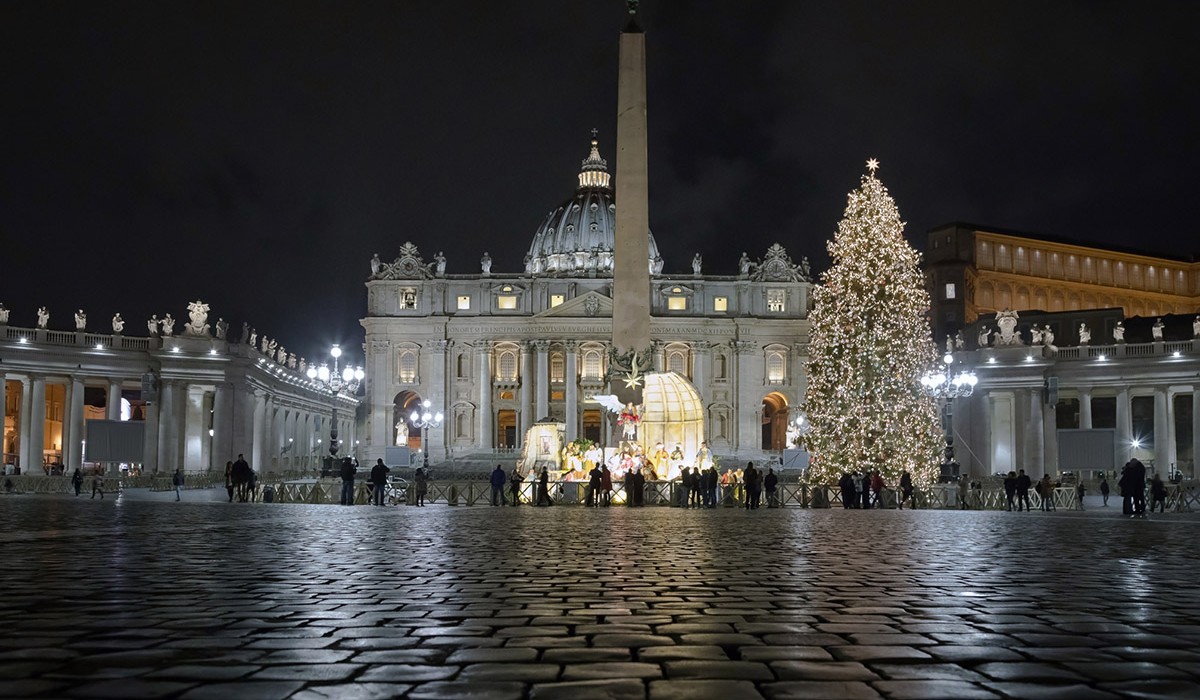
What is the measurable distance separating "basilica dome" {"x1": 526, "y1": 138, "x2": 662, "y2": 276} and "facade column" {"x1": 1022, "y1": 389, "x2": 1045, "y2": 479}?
218ft

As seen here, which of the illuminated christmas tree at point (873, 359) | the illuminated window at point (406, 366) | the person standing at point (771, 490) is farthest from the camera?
the illuminated window at point (406, 366)

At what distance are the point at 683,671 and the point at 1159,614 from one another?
4352 mm

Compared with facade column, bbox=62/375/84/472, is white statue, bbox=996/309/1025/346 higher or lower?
higher

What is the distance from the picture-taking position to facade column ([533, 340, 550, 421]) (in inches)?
3935

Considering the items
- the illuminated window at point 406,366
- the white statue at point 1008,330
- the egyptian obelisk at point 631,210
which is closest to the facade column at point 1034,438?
the white statue at point 1008,330

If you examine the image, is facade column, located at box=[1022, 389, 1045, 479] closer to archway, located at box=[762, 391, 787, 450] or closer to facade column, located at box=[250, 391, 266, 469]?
facade column, located at box=[250, 391, 266, 469]

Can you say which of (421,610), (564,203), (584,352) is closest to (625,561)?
(421,610)

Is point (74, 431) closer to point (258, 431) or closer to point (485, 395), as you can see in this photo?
point (258, 431)

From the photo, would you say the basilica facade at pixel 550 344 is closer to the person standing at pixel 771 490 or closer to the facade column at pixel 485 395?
the facade column at pixel 485 395

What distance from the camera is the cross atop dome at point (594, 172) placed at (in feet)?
436

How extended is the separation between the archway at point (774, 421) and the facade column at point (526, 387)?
20.5 metres

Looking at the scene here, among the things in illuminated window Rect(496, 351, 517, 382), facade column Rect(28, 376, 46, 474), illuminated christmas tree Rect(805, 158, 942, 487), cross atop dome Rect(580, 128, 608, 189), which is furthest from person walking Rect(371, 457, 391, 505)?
cross atop dome Rect(580, 128, 608, 189)

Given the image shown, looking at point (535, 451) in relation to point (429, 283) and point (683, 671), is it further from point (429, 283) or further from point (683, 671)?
point (429, 283)

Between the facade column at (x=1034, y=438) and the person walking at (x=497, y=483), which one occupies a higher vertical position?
the facade column at (x=1034, y=438)
